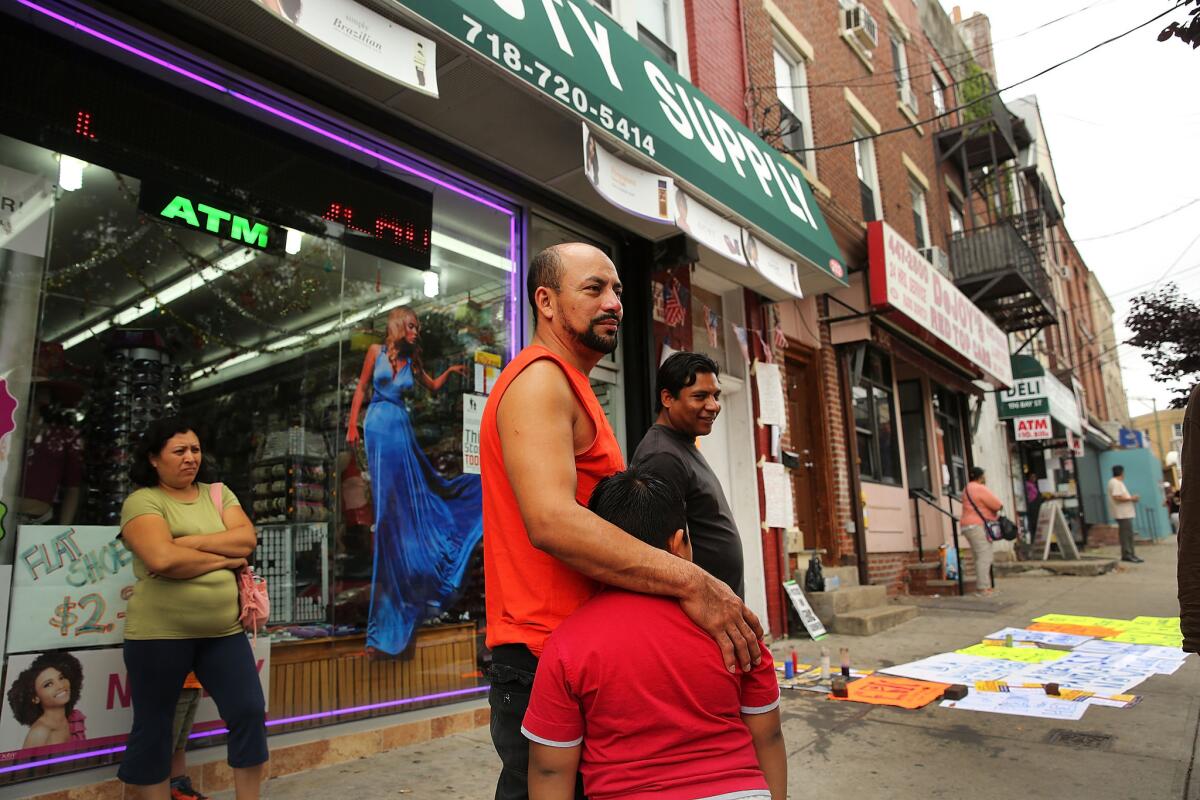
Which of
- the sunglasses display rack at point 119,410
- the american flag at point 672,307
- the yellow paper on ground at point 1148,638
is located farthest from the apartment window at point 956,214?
the sunglasses display rack at point 119,410

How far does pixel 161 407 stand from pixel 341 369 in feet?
3.59

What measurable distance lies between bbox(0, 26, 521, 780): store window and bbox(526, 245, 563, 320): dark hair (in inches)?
121

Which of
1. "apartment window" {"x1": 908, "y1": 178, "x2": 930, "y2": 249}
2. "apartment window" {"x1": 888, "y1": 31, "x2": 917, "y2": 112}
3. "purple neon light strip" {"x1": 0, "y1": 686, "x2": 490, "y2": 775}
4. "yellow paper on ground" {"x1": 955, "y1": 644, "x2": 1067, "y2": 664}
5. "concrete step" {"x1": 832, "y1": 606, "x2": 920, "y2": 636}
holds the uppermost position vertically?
"apartment window" {"x1": 888, "y1": 31, "x2": 917, "y2": 112}

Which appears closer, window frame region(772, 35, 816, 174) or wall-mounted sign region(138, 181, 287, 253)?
wall-mounted sign region(138, 181, 287, 253)

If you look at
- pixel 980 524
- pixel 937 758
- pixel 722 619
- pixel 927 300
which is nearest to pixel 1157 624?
pixel 980 524

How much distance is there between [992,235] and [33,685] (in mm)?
15925

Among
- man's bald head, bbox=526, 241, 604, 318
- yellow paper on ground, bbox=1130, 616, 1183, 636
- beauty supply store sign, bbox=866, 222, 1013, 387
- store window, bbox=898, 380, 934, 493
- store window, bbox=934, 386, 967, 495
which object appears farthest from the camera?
store window, bbox=934, 386, 967, 495

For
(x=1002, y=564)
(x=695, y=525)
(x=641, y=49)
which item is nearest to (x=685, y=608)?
(x=695, y=525)

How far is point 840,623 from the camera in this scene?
803cm

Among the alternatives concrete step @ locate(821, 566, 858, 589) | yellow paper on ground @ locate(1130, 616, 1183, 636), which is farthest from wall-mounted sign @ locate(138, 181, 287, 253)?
yellow paper on ground @ locate(1130, 616, 1183, 636)

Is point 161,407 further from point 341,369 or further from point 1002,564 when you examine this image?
point 1002,564

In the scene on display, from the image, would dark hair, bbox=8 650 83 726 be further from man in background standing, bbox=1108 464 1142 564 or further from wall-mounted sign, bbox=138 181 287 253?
man in background standing, bbox=1108 464 1142 564

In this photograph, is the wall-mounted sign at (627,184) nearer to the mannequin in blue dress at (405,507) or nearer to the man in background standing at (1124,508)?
the mannequin in blue dress at (405,507)

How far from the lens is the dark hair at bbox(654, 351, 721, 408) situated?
A: 3.53 metres
